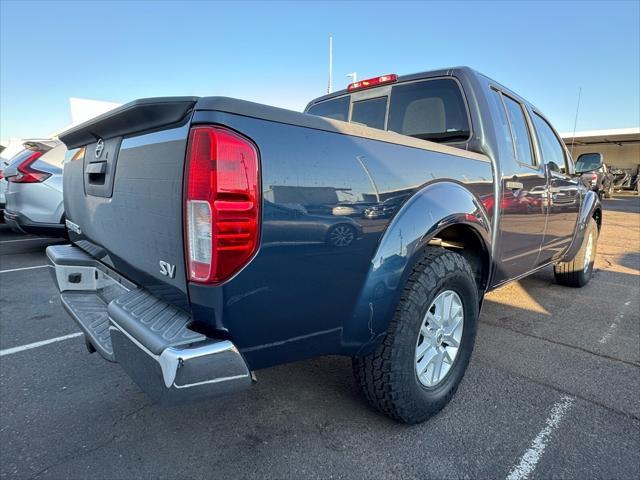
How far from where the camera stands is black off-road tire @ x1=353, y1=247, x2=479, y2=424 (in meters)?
1.91

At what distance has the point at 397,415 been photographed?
202cm

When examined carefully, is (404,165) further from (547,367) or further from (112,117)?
(547,367)

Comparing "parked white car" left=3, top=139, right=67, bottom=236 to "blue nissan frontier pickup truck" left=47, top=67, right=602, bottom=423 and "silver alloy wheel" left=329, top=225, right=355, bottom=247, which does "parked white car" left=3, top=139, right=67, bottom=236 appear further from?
"silver alloy wheel" left=329, top=225, right=355, bottom=247

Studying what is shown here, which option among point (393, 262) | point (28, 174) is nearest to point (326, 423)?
point (393, 262)

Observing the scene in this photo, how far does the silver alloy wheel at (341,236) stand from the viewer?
62.6 inches

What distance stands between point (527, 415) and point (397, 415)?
2.72 ft

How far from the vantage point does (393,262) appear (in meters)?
1.83

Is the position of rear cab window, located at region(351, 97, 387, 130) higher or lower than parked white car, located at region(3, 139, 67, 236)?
higher

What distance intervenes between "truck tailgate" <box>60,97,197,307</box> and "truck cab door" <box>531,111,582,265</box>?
318 cm

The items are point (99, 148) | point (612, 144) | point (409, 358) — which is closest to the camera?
point (409, 358)

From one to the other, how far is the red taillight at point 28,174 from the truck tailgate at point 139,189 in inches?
170

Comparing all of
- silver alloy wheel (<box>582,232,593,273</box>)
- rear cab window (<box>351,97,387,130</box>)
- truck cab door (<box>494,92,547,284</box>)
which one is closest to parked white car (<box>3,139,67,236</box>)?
rear cab window (<box>351,97,387,130</box>)

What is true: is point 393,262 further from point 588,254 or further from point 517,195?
point 588,254

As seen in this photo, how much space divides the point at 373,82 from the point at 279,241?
2234 mm
